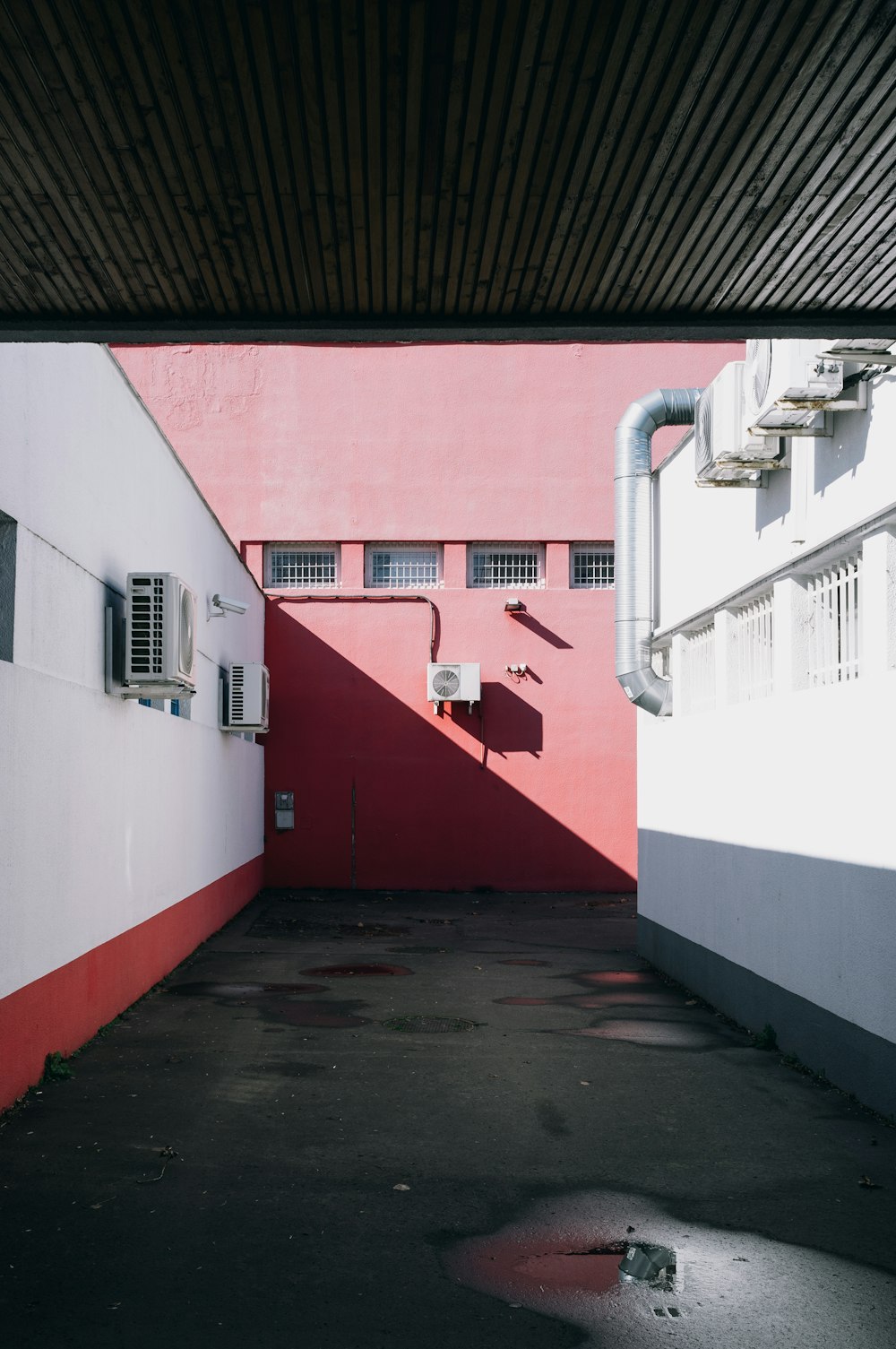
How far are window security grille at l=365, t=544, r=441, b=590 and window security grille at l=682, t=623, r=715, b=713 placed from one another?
748 cm

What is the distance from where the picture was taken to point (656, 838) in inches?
438

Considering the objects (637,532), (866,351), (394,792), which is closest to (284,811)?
(394,792)

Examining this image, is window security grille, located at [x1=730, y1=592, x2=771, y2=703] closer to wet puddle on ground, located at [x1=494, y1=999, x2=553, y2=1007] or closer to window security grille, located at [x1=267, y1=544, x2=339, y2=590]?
wet puddle on ground, located at [x1=494, y1=999, x2=553, y2=1007]

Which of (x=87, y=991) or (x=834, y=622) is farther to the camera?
(x=87, y=991)

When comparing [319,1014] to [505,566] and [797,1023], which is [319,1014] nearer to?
[797,1023]

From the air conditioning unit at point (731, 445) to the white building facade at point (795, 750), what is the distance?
0.15 m

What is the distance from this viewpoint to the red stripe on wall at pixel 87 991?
5.87 meters

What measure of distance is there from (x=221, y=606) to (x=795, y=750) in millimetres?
6793

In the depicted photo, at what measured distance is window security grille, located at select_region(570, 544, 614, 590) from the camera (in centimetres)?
1756

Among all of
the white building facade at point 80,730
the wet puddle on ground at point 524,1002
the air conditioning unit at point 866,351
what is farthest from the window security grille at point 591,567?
the air conditioning unit at point 866,351

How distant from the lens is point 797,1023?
720 cm

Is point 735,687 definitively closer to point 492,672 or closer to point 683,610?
point 683,610

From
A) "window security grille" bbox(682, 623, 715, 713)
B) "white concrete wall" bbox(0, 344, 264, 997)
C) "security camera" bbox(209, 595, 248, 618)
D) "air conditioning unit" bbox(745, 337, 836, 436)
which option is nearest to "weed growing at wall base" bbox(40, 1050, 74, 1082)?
"white concrete wall" bbox(0, 344, 264, 997)

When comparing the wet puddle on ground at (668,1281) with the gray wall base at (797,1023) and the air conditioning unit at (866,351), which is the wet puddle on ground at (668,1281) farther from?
the air conditioning unit at (866,351)
